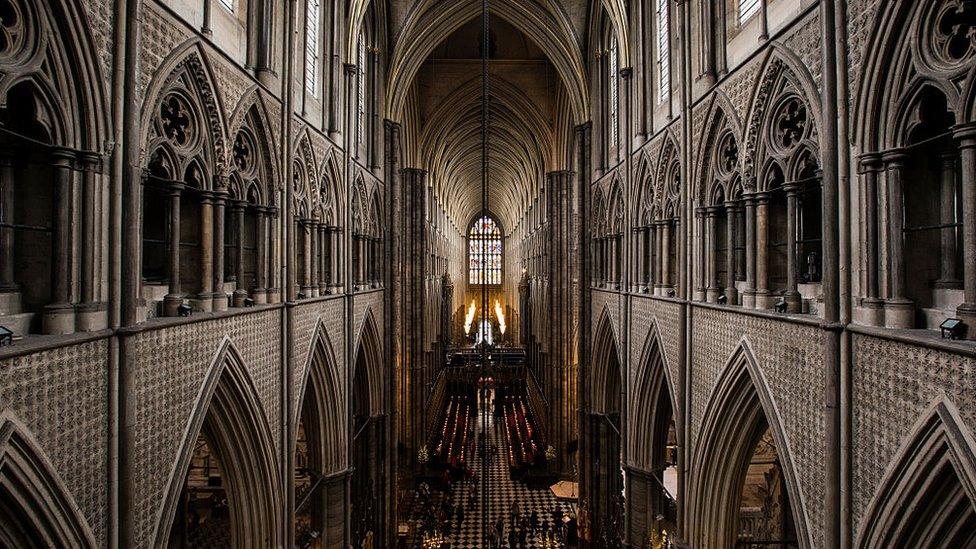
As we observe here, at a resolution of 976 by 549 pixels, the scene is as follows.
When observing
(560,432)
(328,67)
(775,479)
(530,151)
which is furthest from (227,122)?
(530,151)

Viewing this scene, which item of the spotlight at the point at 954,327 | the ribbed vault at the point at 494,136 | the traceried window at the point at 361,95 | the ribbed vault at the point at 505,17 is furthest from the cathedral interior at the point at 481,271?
the ribbed vault at the point at 494,136

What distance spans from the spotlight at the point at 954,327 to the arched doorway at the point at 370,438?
48.3 feet

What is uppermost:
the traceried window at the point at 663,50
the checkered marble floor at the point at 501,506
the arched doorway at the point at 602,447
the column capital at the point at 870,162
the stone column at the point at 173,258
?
the traceried window at the point at 663,50

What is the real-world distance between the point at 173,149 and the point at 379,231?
12501 millimetres

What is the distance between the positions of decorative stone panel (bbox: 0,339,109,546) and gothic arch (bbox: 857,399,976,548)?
25.0 feet

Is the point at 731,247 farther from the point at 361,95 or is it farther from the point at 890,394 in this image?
the point at 361,95

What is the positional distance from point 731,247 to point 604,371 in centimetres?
1046

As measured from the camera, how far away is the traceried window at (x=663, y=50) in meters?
12.3

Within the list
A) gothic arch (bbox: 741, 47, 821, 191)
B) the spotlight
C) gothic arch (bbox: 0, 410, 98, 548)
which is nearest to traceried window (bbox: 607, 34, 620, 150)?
gothic arch (bbox: 741, 47, 821, 191)

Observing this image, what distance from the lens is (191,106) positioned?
24.6 ft

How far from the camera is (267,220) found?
9.96m

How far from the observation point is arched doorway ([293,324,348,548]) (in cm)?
1298

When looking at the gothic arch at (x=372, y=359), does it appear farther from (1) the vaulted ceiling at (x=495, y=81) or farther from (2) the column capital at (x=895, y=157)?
(2) the column capital at (x=895, y=157)

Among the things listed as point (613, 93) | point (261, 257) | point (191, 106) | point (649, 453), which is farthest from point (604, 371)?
point (191, 106)
